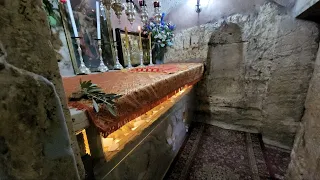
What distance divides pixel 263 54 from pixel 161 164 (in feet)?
7.63

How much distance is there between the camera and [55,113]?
Result: 1.32 ft

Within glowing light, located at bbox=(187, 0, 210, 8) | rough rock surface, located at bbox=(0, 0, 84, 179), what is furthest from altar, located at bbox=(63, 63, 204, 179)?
glowing light, located at bbox=(187, 0, 210, 8)

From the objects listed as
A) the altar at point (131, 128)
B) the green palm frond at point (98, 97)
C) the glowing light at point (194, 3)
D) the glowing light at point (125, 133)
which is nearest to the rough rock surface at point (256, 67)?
the glowing light at point (194, 3)

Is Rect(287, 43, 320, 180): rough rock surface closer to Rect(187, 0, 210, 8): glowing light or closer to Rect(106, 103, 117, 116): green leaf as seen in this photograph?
Rect(106, 103, 117, 116): green leaf

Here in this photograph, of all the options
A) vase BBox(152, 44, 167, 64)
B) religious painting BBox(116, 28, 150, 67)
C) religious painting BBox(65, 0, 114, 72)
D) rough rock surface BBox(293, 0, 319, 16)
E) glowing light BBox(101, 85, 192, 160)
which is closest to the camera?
glowing light BBox(101, 85, 192, 160)

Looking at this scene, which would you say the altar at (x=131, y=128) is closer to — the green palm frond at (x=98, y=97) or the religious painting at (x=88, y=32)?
the green palm frond at (x=98, y=97)

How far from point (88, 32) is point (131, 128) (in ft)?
4.43

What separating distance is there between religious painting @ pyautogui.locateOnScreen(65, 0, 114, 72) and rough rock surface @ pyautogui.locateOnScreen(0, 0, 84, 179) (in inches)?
54.7

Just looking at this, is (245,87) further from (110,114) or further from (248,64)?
(110,114)

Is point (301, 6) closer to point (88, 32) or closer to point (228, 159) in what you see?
point (228, 159)

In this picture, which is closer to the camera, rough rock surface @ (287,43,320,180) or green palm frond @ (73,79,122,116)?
green palm frond @ (73,79,122,116)

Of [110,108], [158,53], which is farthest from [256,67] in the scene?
[110,108]

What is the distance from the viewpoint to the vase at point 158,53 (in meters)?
3.20

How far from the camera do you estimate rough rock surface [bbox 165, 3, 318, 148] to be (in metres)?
1.92
